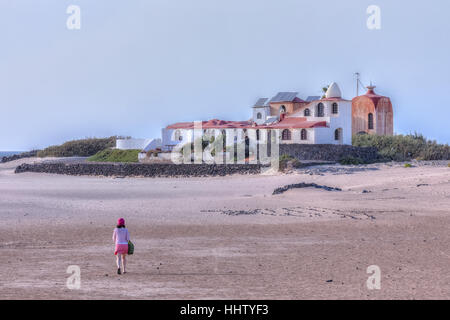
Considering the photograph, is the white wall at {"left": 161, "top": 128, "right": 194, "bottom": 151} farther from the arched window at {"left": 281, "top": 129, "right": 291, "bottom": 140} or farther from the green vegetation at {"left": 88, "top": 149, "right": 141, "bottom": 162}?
the arched window at {"left": 281, "top": 129, "right": 291, "bottom": 140}

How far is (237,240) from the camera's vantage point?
15227 mm

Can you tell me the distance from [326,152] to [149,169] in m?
11.7

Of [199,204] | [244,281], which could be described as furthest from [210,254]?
[199,204]

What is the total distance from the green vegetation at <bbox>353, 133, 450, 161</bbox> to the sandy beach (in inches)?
635

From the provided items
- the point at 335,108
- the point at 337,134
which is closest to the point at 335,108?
the point at 335,108

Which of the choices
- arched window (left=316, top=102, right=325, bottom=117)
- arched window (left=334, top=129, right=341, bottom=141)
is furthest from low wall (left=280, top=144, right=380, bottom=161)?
arched window (left=316, top=102, right=325, bottom=117)

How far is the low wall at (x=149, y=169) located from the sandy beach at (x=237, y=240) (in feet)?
21.9

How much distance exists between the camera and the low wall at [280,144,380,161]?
40969 mm

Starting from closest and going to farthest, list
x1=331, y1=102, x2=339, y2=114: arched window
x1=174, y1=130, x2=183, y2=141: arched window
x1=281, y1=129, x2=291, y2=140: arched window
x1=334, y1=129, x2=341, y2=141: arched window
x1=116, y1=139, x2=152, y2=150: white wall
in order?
x1=281, y1=129, x2=291, y2=140: arched window → x1=334, y1=129, x2=341, y2=141: arched window → x1=331, y1=102, x2=339, y2=114: arched window → x1=116, y1=139, x2=152, y2=150: white wall → x1=174, y1=130, x2=183, y2=141: arched window

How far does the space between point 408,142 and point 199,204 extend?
28434mm

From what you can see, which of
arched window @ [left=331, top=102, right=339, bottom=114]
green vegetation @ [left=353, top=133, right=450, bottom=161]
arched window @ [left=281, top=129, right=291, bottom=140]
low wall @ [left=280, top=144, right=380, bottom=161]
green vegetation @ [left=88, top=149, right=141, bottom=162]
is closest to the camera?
low wall @ [left=280, top=144, right=380, bottom=161]
